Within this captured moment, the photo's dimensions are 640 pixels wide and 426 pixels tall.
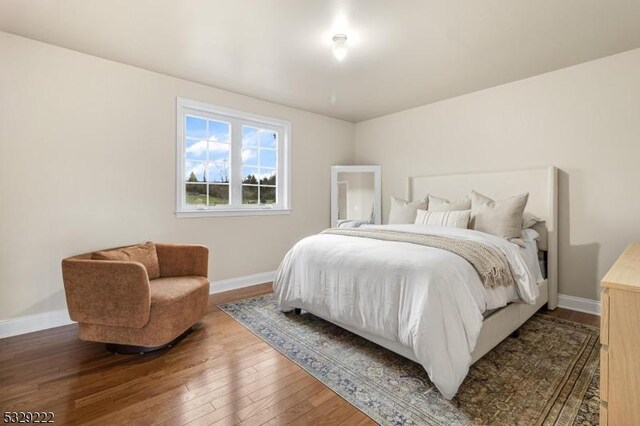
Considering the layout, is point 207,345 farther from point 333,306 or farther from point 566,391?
point 566,391

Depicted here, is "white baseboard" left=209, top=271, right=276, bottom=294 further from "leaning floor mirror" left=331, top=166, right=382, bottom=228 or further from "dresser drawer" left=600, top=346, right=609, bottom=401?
"dresser drawer" left=600, top=346, right=609, bottom=401

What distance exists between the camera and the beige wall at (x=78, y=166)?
95.6 inches

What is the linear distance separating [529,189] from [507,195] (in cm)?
21

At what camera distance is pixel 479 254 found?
200 cm

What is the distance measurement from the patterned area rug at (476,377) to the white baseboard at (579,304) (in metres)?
0.47

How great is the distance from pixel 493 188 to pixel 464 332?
2.31m

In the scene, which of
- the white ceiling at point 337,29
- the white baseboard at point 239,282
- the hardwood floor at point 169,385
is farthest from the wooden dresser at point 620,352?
the white baseboard at point 239,282

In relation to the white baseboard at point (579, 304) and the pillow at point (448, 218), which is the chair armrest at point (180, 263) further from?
the white baseboard at point (579, 304)

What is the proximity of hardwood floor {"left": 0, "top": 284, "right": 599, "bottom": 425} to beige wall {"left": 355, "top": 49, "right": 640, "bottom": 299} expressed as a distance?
112 inches

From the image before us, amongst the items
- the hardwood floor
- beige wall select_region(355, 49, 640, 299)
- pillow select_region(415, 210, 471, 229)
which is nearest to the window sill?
the hardwood floor

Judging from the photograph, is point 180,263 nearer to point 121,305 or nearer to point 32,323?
point 121,305

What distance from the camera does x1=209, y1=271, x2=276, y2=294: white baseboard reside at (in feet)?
11.6

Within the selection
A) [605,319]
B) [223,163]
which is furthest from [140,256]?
[605,319]

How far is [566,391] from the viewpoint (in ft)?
5.50
